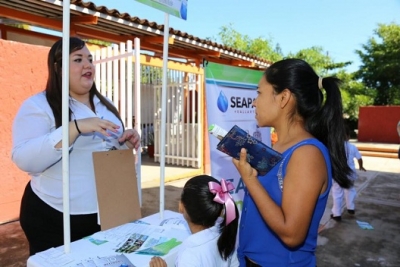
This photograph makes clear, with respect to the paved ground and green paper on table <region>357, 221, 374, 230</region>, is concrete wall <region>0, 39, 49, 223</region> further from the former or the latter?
green paper on table <region>357, 221, 374, 230</region>

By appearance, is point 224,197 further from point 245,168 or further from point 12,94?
point 12,94

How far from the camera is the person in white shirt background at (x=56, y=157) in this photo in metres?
1.42

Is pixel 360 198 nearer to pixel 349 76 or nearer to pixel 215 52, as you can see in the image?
pixel 215 52

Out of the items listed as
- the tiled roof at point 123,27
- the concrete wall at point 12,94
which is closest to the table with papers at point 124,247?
the concrete wall at point 12,94

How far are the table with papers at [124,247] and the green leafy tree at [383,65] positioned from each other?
793 inches

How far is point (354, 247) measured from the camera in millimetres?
3750

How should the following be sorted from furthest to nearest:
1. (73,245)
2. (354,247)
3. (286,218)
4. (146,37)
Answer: (146,37) < (354,247) < (73,245) < (286,218)

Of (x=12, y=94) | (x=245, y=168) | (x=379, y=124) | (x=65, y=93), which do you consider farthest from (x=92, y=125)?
(x=379, y=124)

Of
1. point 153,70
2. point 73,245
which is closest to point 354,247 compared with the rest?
point 73,245

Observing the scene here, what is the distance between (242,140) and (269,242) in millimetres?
407

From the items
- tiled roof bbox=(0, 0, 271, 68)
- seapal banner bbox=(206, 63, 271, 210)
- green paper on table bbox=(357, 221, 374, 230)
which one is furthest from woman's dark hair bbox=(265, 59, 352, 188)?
green paper on table bbox=(357, 221, 374, 230)

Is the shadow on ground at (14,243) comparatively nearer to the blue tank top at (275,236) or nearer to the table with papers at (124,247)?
A: the table with papers at (124,247)

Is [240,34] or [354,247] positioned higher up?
[240,34]

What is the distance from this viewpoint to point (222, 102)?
8.11ft
